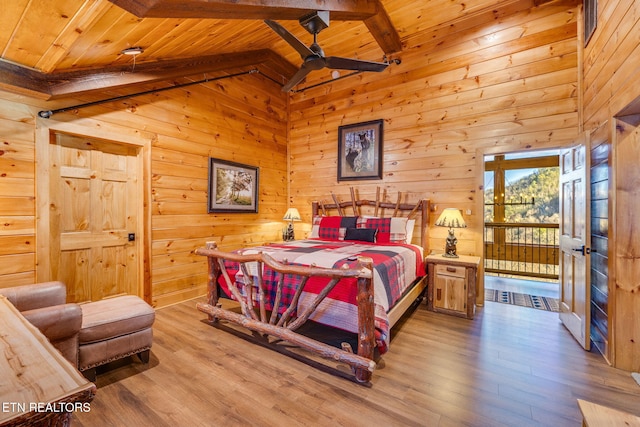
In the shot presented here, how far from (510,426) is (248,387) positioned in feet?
5.40

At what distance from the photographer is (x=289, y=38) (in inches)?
92.8

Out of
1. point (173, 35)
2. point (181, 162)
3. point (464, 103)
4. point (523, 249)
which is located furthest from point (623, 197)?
point (523, 249)

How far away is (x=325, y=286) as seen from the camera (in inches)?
83.6

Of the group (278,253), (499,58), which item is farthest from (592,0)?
(278,253)

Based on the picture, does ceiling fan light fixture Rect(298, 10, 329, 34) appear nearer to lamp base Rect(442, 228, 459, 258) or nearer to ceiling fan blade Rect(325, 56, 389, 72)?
ceiling fan blade Rect(325, 56, 389, 72)

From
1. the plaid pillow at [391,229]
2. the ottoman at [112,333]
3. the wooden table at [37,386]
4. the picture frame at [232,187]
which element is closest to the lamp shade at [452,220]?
the plaid pillow at [391,229]

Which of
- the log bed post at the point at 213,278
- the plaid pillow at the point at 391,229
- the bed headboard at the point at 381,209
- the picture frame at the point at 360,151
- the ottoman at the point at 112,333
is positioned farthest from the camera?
the picture frame at the point at 360,151

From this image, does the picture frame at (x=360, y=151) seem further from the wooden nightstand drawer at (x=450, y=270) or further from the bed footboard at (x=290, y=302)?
the bed footboard at (x=290, y=302)

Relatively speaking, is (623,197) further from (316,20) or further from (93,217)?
(93,217)

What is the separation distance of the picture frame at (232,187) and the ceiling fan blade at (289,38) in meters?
2.17

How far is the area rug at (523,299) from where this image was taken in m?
3.48

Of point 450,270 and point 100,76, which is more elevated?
point 100,76

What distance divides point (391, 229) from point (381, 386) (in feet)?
7.43

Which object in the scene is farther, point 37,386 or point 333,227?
point 333,227
